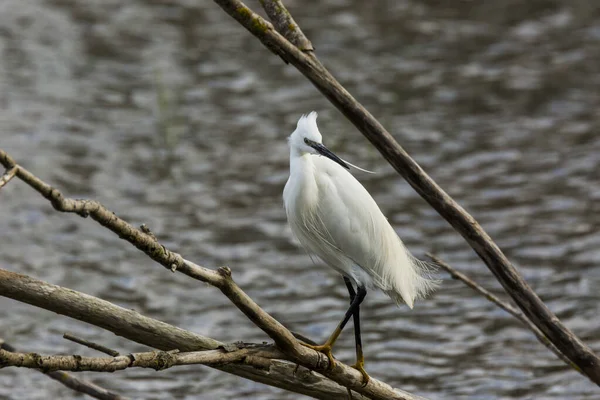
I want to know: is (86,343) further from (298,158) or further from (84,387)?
(298,158)

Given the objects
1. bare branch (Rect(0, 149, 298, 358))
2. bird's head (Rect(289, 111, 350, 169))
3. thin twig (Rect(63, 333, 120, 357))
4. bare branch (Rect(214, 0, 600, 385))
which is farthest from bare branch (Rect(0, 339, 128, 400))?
bare branch (Rect(214, 0, 600, 385))

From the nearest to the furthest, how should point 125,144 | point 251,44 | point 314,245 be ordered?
point 314,245, point 125,144, point 251,44

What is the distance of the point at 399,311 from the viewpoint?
6477mm

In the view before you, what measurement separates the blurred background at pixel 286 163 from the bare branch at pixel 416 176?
8.21 feet

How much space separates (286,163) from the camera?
27.0 ft

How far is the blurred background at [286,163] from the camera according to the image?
607cm

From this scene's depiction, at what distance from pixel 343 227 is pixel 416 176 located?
1.11 m

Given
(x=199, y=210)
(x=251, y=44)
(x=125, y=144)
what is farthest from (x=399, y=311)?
(x=251, y=44)

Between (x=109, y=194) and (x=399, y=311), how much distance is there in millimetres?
2740

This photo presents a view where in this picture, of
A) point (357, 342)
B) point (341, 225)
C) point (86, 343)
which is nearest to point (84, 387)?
point (86, 343)

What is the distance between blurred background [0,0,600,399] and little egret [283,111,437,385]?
1666 millimetres

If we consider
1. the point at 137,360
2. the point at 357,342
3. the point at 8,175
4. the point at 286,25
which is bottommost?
the point at 137,360

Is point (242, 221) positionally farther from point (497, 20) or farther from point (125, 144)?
point (497, 20)

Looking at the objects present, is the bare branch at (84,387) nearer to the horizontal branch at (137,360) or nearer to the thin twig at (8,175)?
the horizontal branch at (137,360)
